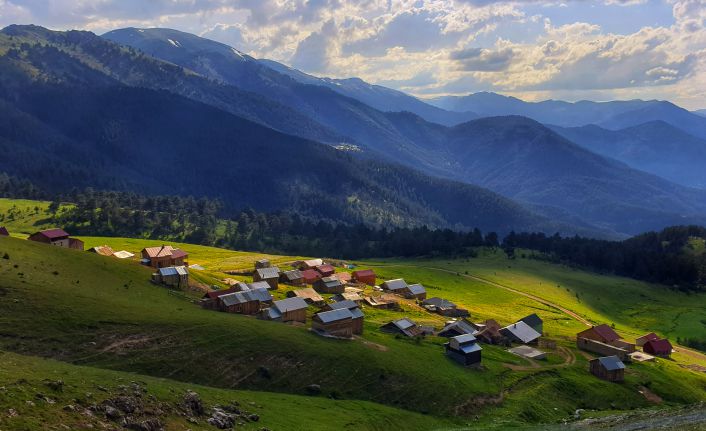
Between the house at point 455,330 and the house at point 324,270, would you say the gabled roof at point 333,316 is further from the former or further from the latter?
the house at point 324,270

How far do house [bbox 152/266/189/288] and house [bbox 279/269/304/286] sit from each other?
35223 mm

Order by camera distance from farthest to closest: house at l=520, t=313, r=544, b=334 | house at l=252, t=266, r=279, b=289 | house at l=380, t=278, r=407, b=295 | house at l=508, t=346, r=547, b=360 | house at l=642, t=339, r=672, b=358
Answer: house at l=380, t=278, r=407, b=295
house at l=252, t=266, r=279, b=289
house at l=642, t=339, r=672, b=358
house at l=520, t=313, r=544, b=334
house at l=508, t=346, r=547, b=360

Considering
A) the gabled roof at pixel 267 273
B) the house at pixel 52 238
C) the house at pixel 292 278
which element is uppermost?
the gabled roof at pixel 267 273

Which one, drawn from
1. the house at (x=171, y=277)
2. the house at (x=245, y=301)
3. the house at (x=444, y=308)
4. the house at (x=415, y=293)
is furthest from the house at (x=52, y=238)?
A: the house at (x=444, y=308)

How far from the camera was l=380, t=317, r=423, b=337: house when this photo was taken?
9443 cm

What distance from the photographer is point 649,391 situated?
88.8m

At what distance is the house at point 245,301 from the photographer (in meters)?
85.0

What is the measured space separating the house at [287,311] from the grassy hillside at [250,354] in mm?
6012

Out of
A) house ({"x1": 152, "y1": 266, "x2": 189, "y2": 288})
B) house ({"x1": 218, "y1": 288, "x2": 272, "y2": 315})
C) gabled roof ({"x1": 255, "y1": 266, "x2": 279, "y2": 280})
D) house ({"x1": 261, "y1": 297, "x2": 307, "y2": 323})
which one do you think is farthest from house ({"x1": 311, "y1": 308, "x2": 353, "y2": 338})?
gabled roof ({"x1": 255, "y1": 266, "x2": 279, "y2": 280})

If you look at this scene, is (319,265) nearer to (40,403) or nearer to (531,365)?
(531,365)

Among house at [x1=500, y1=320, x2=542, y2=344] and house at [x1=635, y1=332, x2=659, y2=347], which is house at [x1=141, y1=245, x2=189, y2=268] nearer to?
house at [x1=500, y1=320, x2=542, y2=344]

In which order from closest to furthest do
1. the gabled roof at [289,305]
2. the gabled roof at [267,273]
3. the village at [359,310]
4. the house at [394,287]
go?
the village at [359,310] < the gabled roof at [289,305] < the gabled roof at [267,273] < the house at [394,287]

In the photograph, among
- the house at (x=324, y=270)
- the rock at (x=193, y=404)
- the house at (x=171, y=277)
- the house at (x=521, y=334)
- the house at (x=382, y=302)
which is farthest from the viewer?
the house at (x=324, y=270)

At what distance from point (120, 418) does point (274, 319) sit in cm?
4532
